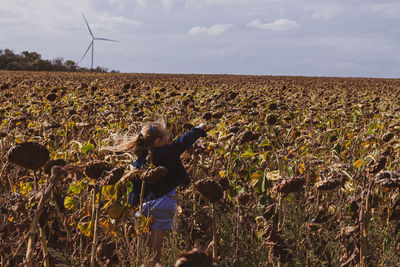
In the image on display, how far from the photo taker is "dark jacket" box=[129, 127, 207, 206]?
11.0 feet

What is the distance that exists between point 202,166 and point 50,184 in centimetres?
290

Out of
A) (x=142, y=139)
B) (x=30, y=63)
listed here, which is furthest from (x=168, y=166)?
(x=30, y=63)

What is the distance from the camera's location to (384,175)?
1.64 metres

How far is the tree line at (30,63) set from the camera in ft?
205

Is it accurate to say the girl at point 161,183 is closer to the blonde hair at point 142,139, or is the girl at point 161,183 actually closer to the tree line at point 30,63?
the blonde hair at point 142,139

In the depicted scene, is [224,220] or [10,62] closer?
[224,220]

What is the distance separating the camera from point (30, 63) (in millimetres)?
63250

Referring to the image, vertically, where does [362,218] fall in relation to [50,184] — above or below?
below

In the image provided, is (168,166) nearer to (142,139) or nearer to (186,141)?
(186,141)

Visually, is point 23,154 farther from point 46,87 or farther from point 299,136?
point 46,87

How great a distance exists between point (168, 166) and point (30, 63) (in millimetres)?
64844

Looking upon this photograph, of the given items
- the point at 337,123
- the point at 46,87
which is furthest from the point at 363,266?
the point at 46,87

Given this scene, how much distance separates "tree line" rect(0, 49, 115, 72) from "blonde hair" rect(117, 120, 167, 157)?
6114cm

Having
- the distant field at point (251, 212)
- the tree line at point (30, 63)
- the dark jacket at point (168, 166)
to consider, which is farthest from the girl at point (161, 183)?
the tree line at point (30, 63)
